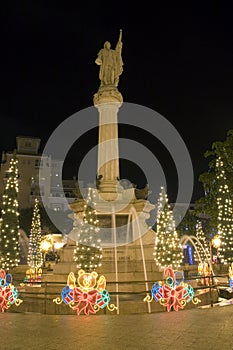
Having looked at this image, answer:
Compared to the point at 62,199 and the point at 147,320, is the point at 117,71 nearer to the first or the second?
the point at 147,320

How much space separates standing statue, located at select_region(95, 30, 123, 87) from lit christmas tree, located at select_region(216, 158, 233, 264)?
11264mm

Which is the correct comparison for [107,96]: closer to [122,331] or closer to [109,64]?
[109,64]

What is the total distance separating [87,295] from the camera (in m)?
10.9

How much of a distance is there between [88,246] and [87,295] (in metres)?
6.15

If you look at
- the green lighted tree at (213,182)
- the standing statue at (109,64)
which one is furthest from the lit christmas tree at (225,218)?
the standing statue at (109,64)

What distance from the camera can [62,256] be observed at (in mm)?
19625

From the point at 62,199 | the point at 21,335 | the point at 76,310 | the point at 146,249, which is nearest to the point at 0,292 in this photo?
the point at 76,310

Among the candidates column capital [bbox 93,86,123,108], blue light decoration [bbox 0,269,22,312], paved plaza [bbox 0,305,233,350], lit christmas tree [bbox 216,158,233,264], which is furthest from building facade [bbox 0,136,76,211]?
paved plaza [bbox 0,305,233,350]

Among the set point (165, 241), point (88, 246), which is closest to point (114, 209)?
point (165, 241)

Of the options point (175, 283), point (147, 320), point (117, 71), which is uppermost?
point (117, 71)

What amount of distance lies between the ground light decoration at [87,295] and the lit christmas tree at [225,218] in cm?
1813

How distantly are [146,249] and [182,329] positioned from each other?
36.7ft

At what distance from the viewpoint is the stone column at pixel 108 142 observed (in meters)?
23.3

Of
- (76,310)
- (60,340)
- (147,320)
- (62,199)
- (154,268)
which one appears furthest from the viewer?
(62,199)
